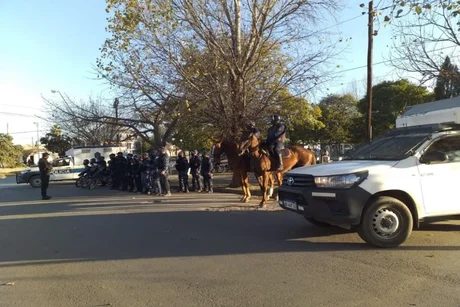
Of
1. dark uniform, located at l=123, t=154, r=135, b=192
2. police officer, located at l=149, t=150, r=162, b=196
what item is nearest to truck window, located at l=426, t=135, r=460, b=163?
police officer, located at l=149, t=150, r=162, b=196

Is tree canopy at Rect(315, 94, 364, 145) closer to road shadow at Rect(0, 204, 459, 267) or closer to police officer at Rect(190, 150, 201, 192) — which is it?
police officer at Rect(190, 150, 201, 192)

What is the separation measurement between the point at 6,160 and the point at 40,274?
222 ft

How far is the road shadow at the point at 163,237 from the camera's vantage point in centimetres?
725

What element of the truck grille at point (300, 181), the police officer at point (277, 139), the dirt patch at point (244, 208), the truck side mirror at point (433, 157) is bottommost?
the dirt patch at point (244, 208)

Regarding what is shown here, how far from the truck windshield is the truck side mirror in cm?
23

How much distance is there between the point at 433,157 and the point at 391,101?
31.7 m

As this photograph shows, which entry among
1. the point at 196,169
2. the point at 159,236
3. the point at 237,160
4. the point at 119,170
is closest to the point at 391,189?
the point at 159,236

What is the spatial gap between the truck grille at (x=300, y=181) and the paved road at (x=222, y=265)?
102 centimetres

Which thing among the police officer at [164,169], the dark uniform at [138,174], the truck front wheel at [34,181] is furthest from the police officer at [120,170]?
the truck front wheel at [34,181]

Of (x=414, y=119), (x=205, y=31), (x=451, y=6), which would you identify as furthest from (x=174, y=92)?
(x=451, y=6)

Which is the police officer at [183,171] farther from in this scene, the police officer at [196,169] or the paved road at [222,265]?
the paved road at [222,265]

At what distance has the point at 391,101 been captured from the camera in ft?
120

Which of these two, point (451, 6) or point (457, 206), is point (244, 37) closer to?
point (451, 6)

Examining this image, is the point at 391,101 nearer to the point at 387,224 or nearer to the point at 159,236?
the point at 387,224
